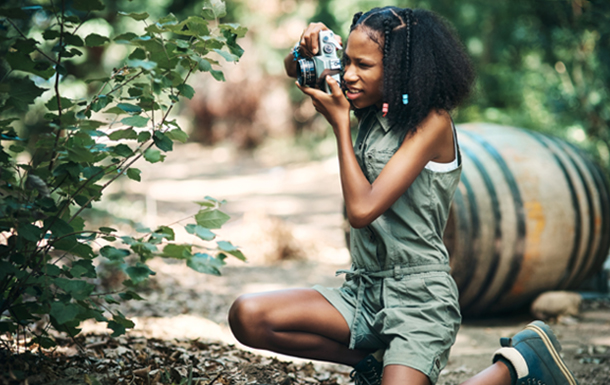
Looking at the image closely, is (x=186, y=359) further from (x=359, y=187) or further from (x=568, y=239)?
(x=568, y=239)

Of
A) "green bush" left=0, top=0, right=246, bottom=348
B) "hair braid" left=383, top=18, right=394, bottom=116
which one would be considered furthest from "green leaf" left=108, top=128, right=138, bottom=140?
"hair braid" left=383, top=18, right=394, bottom=116

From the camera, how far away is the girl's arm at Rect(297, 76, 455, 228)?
1.91 metres

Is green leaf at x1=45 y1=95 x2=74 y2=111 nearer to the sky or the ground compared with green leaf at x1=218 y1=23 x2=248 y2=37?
nearer to the ground

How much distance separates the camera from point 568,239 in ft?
12.3

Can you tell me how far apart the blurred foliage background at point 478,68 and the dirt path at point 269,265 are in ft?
4.81

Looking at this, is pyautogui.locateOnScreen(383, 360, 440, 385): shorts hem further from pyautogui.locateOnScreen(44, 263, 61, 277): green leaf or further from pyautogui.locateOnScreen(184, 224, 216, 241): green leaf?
pyautogui.locateOnScreen(44, 263, 61, 277): green leaf

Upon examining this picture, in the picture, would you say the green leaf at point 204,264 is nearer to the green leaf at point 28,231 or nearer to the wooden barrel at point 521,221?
the green leaf at point 28,231

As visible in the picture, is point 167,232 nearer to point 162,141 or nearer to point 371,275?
point 162,141

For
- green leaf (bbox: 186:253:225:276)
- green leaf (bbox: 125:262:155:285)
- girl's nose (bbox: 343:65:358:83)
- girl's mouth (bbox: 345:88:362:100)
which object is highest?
girl's nose (bbox: 343:65:358:83)

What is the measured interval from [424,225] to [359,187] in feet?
1.00

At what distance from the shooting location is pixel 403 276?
2018mm

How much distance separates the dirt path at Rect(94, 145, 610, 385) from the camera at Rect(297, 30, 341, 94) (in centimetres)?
156

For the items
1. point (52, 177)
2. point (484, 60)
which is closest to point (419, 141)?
point (52, 177)

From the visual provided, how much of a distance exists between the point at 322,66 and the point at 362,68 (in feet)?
0.46
